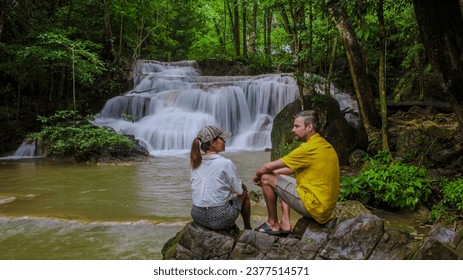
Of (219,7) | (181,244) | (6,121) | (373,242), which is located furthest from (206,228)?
(219,7)

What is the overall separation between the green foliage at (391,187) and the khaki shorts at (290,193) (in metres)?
2.27

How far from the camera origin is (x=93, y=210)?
583 centimetres

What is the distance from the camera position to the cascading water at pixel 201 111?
47.1 ft

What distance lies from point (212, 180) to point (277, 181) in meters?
0.59

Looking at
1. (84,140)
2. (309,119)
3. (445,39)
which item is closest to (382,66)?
(445,39)

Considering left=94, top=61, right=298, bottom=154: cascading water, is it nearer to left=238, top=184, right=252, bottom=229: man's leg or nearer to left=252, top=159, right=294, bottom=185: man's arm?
left=238, top=184, right=252, bottom=229: man's leg

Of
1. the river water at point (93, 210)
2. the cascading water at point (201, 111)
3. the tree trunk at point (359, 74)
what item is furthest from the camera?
the cascading water at point (201, 111)

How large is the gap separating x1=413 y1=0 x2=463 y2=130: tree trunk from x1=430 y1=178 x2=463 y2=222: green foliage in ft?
3.50

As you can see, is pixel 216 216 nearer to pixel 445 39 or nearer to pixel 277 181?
pixel 277 181

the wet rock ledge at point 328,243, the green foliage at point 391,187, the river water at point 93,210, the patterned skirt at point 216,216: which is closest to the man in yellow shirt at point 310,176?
the wet rock ledge at point 328,243

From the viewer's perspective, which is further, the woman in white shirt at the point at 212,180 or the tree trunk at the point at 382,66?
the tree trunk at the point at 382,66

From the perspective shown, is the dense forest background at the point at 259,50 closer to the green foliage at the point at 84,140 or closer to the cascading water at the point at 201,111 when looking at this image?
the cascading water at the point at 201,111

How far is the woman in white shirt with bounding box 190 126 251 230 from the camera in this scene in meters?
3.42

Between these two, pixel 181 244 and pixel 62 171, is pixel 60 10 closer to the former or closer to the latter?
pixel 62 171
